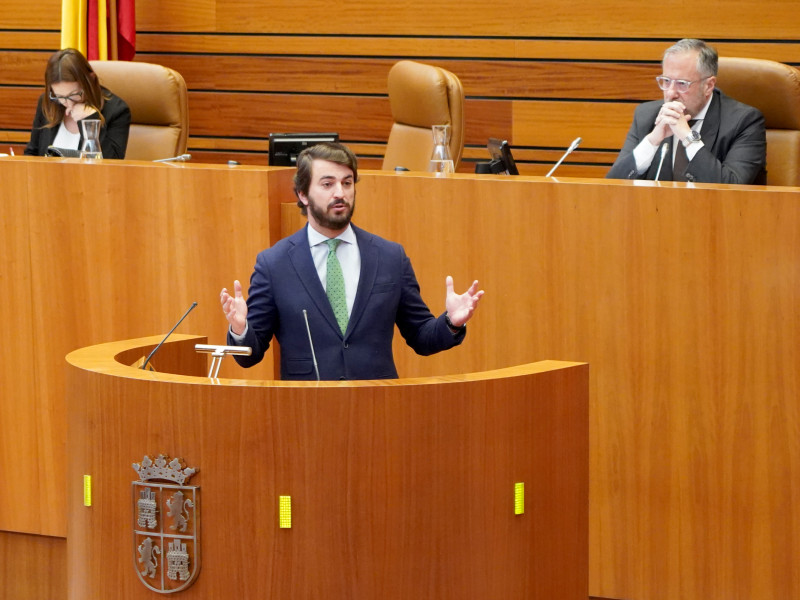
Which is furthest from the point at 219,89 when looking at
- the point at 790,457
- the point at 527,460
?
the point at 527,460

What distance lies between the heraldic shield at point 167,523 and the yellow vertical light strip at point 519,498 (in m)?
0.55

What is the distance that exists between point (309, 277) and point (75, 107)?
7.26ft

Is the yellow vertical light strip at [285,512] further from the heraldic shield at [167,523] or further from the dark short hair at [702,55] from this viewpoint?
the dark short hair at [702,55]

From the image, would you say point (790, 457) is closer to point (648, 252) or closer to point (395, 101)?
point (648, 252)

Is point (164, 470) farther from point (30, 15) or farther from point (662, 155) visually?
point (30, 15)

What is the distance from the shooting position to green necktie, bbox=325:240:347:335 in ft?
9.43

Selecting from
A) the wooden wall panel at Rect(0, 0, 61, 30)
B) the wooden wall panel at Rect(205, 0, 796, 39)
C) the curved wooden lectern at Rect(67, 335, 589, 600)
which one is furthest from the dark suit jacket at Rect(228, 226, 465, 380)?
the wooden wall panel at Rect(0, 0, 61, 30)

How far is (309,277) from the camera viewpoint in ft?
9.39

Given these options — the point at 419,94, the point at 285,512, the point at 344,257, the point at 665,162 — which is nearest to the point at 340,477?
the point at 285,512

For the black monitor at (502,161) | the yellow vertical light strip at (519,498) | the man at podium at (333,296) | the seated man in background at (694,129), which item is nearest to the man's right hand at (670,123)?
the seated man in background at (694,129)

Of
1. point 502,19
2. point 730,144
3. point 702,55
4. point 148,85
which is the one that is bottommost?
point 730,144

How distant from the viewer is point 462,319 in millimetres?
2691

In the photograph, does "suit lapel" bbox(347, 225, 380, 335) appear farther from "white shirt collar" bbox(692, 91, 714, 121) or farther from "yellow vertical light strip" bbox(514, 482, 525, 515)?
"white shirt collar" bbox(692, 91, 714, 121)

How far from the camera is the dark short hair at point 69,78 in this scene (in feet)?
15.1
